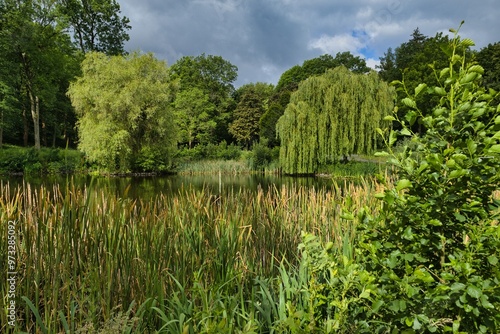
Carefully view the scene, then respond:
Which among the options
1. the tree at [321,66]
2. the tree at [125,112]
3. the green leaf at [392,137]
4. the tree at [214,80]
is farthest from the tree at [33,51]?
the green leaf at [392,137]

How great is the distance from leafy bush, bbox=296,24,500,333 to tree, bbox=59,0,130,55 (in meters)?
31.3

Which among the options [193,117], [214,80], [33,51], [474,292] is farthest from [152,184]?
[214,80]

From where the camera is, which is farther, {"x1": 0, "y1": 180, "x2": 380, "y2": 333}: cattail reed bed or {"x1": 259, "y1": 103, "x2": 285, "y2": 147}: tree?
{"x1": 259, "y1": 103, "x2": 285, "y2": 147}: tree

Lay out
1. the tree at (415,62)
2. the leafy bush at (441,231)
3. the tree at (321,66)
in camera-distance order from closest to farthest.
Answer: the leafy bush at (441,231) → the tree at (415,62) → the tree at (321,66)

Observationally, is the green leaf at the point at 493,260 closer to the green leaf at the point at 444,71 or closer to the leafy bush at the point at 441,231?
the leafy bush at the point at 441,231

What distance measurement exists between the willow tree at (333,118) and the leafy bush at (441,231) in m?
17.2

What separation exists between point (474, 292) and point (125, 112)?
21467 mm

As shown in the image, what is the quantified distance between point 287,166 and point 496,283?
1876cm

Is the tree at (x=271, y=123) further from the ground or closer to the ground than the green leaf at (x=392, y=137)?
further from the ground

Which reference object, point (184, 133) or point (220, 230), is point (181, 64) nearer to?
point (184, 133)

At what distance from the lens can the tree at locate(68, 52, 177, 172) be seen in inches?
777

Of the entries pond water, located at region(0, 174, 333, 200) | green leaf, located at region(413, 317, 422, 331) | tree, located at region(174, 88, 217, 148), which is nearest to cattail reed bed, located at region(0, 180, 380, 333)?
green leaf, located at region(413, 317, 422, 331)

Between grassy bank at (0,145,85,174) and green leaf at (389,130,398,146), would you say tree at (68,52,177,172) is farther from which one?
green leaf at (389,130,398,146)

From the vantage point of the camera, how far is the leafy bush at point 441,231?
1.14m
